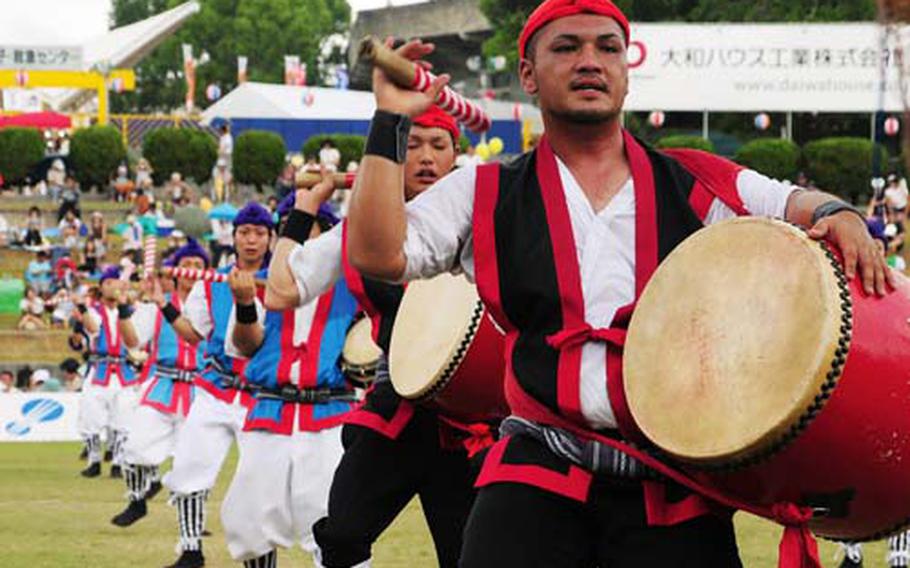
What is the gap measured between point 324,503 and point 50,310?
75.8 feet

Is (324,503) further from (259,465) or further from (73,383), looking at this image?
(73,383)

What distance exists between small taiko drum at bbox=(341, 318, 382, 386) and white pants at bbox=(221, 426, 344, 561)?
0.34 m

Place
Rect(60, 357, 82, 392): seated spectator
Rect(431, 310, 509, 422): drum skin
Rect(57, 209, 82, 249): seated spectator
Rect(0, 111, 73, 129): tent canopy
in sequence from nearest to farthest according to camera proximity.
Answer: Rect(431, 310, 509, 422): drum skin → Rect(60, 357, 82, 392): seated spectator → Rect(57, 209, 82, 249): seated spectator → Rect(0, 111, 73, 129): tent canopy

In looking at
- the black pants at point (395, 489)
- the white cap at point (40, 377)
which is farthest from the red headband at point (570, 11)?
the white cap at point (40, 377)

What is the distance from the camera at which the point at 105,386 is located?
18266 mm

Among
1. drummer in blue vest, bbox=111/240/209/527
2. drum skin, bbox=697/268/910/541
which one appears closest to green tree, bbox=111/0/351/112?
drummer in blue vest, bbox=111/240/209/527

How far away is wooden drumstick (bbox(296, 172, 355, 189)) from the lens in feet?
21.0

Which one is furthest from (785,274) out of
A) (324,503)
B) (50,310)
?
(50,310)

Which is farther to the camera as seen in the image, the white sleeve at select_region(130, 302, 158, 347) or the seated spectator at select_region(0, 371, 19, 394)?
the seated spectator at select_region(0, 371, 19, 394)

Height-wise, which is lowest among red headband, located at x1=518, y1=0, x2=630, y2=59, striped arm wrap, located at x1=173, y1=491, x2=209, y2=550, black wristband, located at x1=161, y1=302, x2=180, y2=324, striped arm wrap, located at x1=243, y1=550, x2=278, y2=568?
striped arm wrap, located at x1=173, y1=491, x2=209, y2=550

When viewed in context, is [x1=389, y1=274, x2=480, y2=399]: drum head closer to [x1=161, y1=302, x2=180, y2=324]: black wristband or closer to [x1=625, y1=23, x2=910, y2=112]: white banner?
[x1=161, y1=302, x2=180, y2=324]: black wristband

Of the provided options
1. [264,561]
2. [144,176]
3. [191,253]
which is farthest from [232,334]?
[144,176]

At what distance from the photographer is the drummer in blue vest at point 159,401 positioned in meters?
13.5

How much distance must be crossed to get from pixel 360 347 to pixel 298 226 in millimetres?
1704
